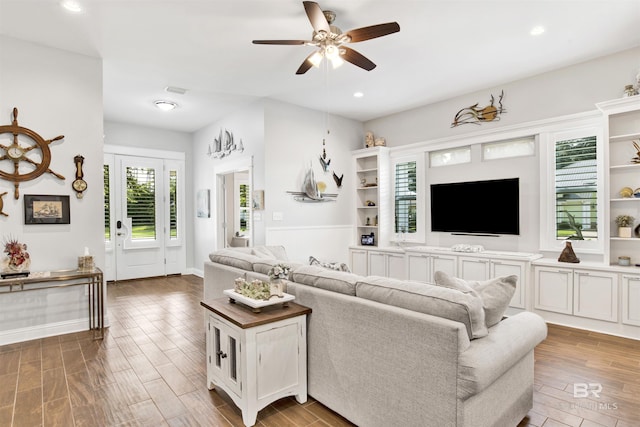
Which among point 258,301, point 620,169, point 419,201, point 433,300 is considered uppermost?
point 620,169

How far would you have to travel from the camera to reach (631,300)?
357cm

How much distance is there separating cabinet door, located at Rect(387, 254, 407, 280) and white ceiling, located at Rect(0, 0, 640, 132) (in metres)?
2.56

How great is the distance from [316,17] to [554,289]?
3947 mm

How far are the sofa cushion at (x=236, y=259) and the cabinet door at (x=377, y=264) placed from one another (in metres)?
2.92

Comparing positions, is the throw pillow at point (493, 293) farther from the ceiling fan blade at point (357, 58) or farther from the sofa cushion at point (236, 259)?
the ceiling fan blade at point (357, 58)

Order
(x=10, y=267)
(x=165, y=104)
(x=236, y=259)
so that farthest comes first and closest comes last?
(x=165, y=104)
(x=236, y=259)
(x=10, y=267)

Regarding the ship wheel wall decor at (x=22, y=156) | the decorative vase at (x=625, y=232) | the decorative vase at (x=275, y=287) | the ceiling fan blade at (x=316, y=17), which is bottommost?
the decorative vase at (x=275, y=287)

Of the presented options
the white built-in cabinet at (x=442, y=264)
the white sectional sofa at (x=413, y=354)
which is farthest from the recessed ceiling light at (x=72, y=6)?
the white built-in cabinet at (x=442, y=264)

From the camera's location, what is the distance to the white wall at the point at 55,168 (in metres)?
3.55

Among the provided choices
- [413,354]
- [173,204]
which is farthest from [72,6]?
[173,204]

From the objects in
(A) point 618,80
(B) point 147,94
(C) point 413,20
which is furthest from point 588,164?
(B) point 147,94

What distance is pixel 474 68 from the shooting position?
4324mm

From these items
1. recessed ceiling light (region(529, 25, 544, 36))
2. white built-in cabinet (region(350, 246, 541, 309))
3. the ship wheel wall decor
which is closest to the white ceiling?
recessed ceiling light (region(529, 25, 544, 36))

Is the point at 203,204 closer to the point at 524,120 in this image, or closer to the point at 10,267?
the point at 10,267
